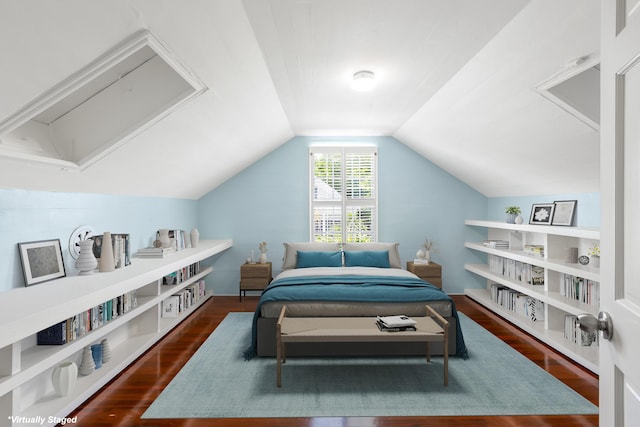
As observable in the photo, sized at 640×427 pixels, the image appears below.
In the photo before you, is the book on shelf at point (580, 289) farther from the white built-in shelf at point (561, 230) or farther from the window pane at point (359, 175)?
the window pane at point (359, 175)

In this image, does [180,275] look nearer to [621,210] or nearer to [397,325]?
[397,325]

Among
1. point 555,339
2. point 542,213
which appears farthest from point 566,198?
point 555,339

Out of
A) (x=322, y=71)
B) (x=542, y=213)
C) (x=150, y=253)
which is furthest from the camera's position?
(x=542, y=213)

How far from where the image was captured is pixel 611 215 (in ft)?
3.14

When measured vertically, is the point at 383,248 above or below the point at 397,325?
above

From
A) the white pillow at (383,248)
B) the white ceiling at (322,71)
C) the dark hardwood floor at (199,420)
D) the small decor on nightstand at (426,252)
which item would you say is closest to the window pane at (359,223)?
the white pillow at (383,248)

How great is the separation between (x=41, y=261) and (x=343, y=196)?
410cm

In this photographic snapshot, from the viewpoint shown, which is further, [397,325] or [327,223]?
[327,223]

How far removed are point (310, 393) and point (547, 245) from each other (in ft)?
9.59

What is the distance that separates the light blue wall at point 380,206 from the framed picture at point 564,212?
74.4 inches

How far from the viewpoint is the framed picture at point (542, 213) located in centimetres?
409

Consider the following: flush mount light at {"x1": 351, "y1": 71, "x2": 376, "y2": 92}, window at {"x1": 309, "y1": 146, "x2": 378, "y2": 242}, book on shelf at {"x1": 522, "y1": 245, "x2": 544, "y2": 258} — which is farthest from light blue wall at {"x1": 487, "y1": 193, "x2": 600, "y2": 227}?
flush mount light at {"x1": 351, "y1": 71, "x2": 376, "y2": 92}

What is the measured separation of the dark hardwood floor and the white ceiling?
1.52 m

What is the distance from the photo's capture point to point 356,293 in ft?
11.4
